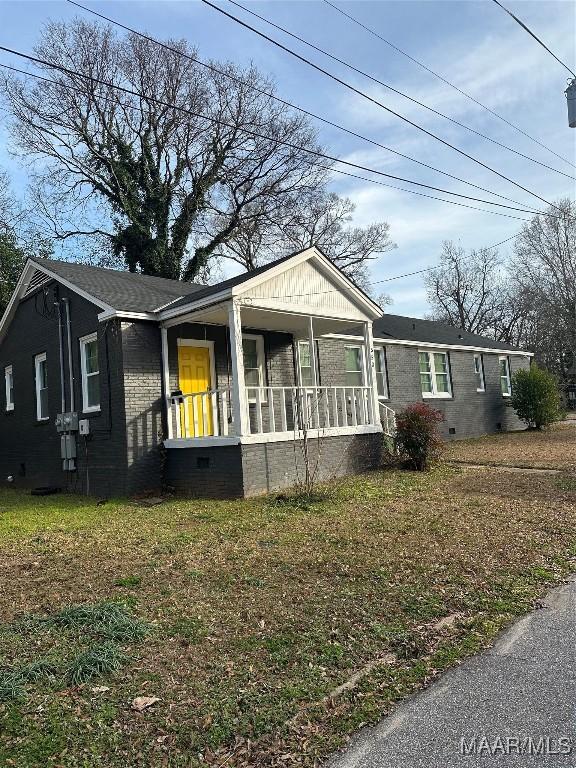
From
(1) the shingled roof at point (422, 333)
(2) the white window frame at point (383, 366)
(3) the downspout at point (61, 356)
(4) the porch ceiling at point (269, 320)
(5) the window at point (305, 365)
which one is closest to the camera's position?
(4) the porch ceiling at point (269, 320)

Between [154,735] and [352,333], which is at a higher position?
[352,333]

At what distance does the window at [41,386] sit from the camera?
1429 centimetres

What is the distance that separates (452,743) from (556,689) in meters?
0.84

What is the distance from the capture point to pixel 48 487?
512 inches

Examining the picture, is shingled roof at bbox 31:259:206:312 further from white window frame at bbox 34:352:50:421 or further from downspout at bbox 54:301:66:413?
white window frame at bbox 34:352:50:421

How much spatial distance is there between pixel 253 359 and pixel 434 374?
29.9 feet

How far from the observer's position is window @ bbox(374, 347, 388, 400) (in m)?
18.2

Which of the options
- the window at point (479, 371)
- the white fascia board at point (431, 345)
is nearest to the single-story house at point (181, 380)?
the white fascia board at point (431, 345)

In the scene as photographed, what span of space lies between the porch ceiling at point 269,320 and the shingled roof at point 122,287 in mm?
914

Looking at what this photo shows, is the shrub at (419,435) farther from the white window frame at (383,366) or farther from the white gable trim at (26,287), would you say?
the white gable trim at (26,287)

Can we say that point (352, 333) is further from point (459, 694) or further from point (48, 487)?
point (459, 694)

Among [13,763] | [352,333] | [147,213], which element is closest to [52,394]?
[352,333]

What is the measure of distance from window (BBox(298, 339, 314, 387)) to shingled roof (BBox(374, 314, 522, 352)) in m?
3.62
